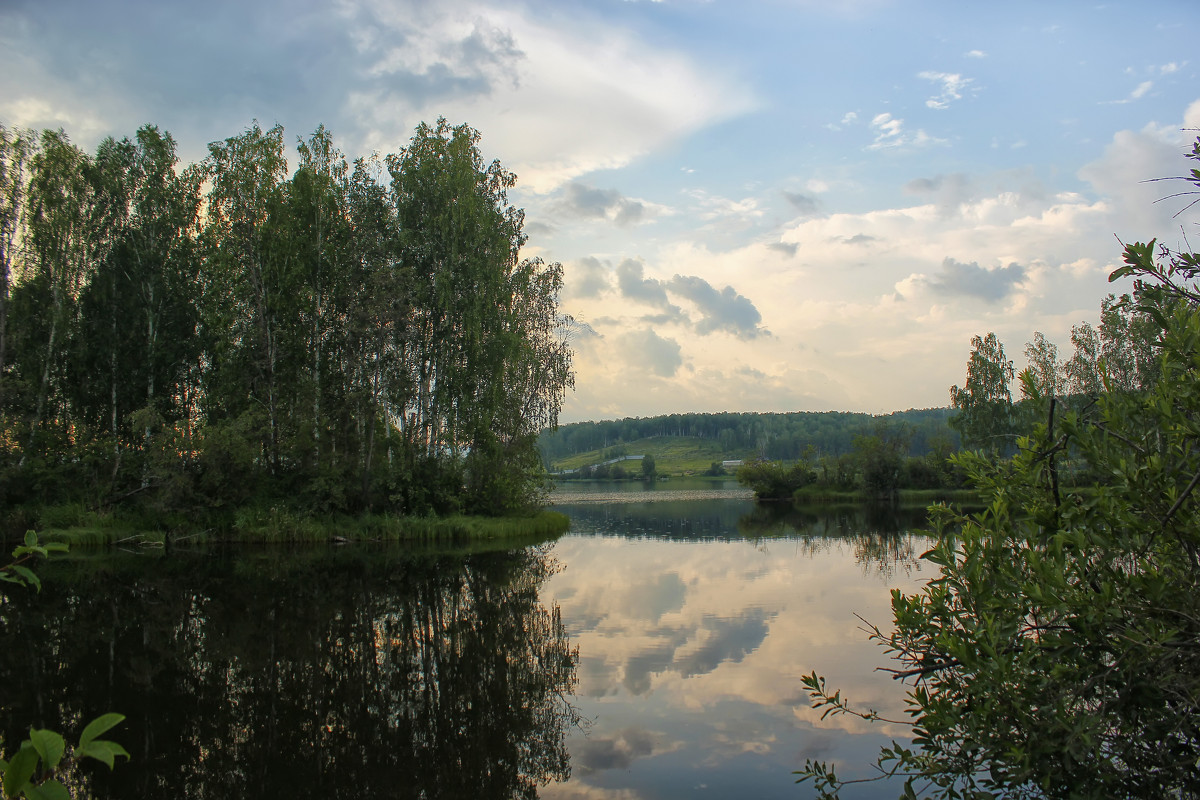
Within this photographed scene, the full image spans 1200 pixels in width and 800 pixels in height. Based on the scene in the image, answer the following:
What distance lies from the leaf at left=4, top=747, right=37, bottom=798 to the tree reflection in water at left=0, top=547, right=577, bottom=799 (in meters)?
5.65

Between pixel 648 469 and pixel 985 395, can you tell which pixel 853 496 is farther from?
pixel 648 469

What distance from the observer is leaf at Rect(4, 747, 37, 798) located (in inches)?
75.8

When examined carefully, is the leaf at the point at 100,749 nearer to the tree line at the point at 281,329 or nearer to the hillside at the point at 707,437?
the tree line at the point at 281,329

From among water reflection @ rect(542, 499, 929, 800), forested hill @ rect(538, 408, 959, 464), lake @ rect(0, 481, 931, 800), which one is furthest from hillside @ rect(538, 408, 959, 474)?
lake @ rect(0, 481, 931, 800)

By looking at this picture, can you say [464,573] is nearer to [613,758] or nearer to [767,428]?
[613,758]

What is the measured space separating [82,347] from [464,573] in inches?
858

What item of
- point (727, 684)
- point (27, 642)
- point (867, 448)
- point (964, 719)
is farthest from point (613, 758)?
point (867, 448)

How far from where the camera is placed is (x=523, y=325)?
3388cm

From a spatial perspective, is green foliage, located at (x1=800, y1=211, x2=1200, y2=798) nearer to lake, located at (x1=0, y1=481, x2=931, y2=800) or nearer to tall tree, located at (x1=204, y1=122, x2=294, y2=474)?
lake, located at (x1=0, y1=481, x2=931, y2=800)

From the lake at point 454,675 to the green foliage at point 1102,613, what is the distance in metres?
3.19

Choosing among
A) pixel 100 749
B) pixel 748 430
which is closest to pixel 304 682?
pixel 100 749

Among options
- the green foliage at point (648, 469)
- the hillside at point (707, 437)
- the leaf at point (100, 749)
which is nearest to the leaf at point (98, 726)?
the leaf at point (100, 749)

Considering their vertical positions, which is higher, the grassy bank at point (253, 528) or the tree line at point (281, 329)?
the tree line at point (281, 329)

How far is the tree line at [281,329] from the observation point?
3022 cm
